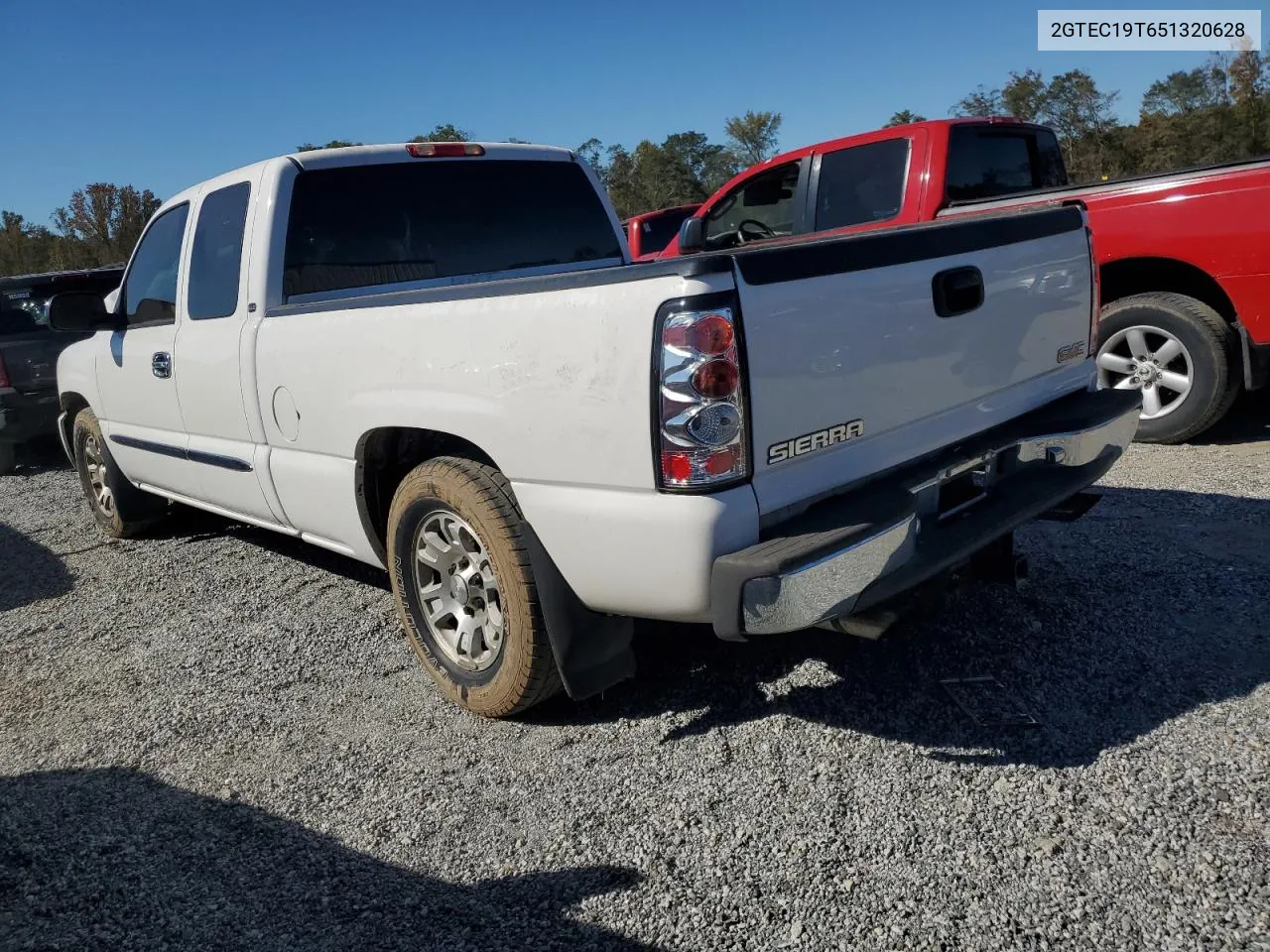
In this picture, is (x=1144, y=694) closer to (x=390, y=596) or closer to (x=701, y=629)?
(x=701, y=629)

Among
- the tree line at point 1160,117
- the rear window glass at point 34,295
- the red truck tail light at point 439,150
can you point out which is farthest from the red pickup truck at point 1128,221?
the tree line at point 1160,117

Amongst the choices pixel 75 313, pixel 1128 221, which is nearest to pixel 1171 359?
pixel 1128 221

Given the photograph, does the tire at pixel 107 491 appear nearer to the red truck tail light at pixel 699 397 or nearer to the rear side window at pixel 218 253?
the rear side window at pixel 218 253

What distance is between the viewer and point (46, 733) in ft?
11.8

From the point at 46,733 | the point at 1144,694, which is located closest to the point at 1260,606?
the point at 1144,694

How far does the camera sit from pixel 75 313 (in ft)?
16.9

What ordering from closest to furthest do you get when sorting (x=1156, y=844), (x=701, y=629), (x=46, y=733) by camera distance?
1. (x=1156, y=844)
2. (x=46, y=733)
3. (x=701, y=629)

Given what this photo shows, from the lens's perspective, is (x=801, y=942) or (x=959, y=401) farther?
(x=959, y=401)

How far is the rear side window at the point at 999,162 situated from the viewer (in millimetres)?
6520

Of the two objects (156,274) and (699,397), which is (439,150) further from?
(699,397)

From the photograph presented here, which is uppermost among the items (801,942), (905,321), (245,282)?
(245,282)

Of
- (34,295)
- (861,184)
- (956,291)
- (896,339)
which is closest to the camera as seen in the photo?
(896,339)

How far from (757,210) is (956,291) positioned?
462 centimetres

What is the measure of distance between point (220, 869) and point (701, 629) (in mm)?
1915
